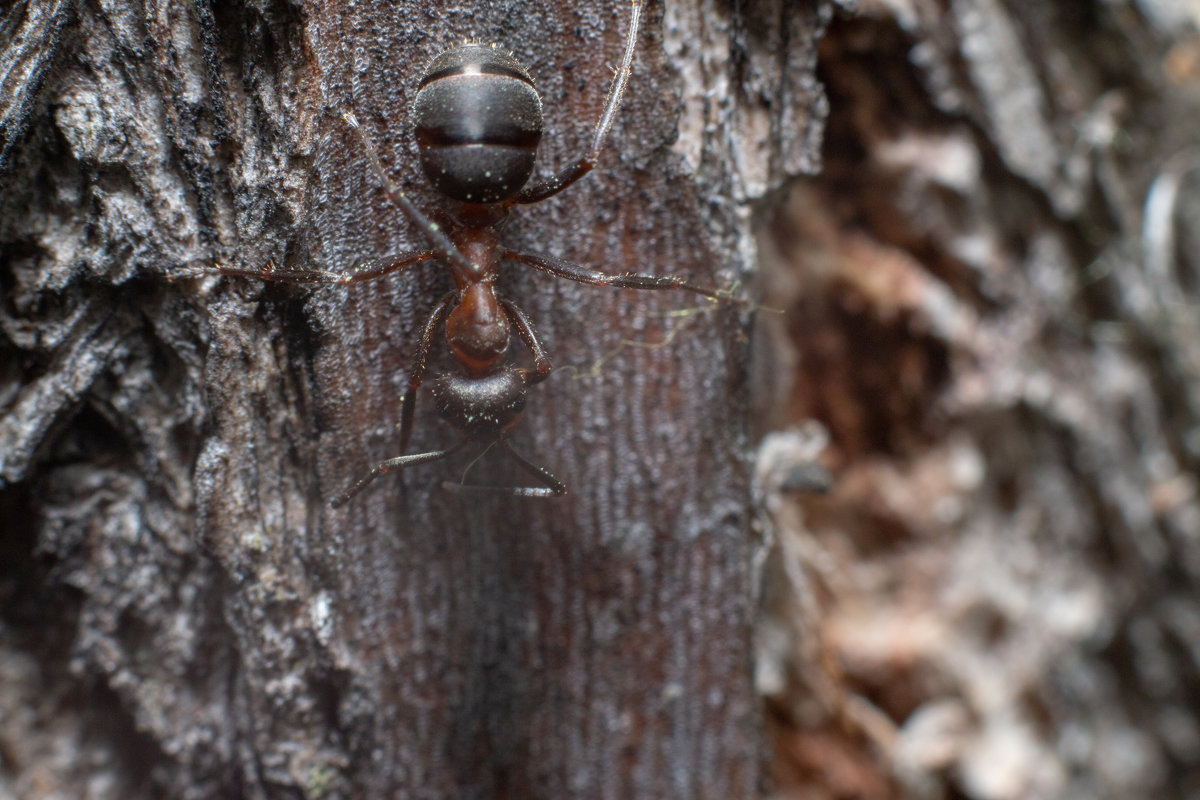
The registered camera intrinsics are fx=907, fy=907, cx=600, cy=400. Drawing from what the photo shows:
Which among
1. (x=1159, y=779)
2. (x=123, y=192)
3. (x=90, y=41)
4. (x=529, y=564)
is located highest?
(x=90, y=41)

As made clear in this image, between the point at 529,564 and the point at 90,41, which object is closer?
the point at 90,41

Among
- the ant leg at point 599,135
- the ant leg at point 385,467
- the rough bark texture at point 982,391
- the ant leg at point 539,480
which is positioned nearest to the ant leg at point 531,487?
the ant leg at point 539,480

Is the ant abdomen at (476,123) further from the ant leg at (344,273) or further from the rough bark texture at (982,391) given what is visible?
the rough bark texture at (982,391)

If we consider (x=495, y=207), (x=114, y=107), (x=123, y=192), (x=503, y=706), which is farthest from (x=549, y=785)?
(x=114, y=107)

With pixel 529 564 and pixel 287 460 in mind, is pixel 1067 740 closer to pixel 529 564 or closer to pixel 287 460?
pixel 529 564

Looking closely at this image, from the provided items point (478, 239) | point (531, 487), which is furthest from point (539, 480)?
point (478, 239)

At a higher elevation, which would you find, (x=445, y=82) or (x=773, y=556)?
(x=445, y=82)
